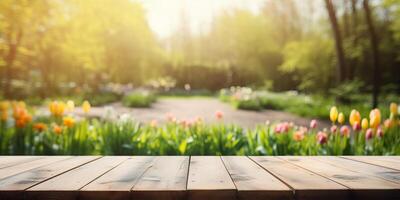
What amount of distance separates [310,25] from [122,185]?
2944cm

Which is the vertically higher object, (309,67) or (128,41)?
(128,41)

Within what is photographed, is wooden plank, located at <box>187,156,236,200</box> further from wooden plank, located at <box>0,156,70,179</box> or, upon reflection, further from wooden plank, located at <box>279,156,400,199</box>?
wooden plank, located at <box>0,156,70,179</box>

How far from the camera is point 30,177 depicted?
1.64 metres

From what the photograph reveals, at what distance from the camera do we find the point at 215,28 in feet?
143

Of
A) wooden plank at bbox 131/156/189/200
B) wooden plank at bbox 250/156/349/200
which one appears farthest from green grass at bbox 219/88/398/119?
wooden plank at bbox 131/156/189/200

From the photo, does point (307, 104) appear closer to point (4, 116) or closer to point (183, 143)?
point (183, 143)

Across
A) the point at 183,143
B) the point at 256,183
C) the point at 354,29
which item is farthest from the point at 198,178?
the point at 354,29

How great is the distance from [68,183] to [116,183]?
0.17 meters

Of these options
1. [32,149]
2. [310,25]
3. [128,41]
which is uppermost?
[310,25]

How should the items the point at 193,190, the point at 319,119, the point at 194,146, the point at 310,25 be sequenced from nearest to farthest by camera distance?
the point at 193,190, the point at 194,146, the point at 319,119, the point at 310,25

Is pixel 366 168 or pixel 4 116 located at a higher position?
pixel 4 116

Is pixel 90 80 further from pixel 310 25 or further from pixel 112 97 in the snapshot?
pixel 310 25

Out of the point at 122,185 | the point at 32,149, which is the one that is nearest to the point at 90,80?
the point at 32,149

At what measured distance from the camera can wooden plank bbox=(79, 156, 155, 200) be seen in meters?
1.37
